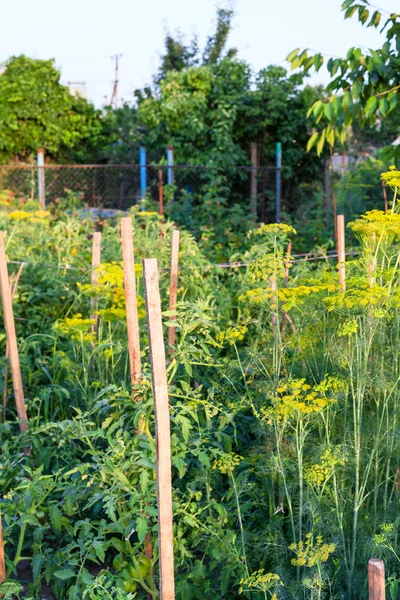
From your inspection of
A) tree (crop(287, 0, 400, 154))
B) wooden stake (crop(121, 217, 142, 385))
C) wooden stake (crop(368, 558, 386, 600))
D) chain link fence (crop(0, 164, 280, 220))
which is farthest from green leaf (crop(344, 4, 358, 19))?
chain link fence (crop(0, 164, 280, 220))

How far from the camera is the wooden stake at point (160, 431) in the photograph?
258 cm

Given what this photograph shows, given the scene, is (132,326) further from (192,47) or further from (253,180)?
(192,47)

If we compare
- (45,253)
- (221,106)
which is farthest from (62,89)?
(45,253)

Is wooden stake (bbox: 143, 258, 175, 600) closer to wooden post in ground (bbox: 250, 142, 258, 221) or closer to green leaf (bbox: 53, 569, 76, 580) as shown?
green leaf (bbox: 53, 569, 76, 580)

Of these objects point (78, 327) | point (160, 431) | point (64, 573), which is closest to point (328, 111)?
point (78, 327)

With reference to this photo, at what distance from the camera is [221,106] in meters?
13.5

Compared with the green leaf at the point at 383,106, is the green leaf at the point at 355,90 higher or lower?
higher

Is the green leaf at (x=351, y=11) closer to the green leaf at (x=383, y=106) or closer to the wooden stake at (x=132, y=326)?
the green leaf at (x=383, y=106)

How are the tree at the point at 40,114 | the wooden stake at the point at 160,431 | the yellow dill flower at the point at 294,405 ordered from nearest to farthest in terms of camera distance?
the wooden stake at the point at 160,431 < the yellow dill flower at the point at 294,405 < the tree at the point at 40,114

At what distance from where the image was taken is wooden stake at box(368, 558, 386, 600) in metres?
Result: 1.93

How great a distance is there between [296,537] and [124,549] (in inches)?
28.6

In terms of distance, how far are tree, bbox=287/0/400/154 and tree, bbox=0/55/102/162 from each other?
1104 centimetres

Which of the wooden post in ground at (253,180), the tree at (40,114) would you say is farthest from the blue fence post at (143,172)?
the tree at (40,114)

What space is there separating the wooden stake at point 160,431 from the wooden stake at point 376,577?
819 millimetres
